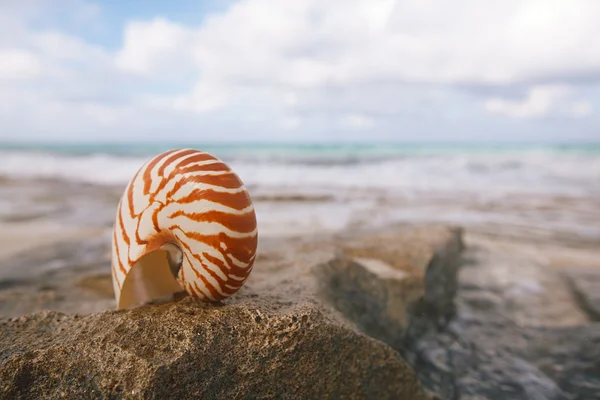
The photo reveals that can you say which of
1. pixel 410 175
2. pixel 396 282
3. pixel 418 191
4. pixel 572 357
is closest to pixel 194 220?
pixel 396 282

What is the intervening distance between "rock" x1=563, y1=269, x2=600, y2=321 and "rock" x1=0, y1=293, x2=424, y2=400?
8.26ft

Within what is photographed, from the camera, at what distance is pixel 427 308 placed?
138 inches

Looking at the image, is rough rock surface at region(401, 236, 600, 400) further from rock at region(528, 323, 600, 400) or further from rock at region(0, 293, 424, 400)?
rock at region(0, 293, 424, 400)

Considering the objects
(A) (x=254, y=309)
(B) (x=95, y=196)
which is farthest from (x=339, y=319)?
(B) (x=95, y=196)

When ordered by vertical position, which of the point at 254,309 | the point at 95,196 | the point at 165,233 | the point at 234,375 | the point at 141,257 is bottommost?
the point at 95,196

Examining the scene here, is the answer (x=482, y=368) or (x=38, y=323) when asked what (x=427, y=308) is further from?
(x=38, y=323)

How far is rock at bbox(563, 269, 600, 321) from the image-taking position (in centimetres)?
375

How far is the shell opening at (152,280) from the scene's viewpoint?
89.4 inches

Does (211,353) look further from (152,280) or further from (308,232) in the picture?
(308,232)

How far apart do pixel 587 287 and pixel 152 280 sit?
12.7 ft

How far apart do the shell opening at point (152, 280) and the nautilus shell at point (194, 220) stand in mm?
132

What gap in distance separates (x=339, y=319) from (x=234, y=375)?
1.86 feet

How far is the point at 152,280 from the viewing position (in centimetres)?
238

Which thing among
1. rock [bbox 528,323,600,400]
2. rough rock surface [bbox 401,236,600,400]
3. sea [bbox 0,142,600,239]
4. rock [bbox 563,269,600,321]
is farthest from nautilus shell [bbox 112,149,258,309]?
sea [bbox 0,142,600,239]
